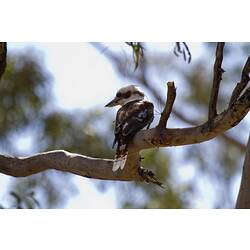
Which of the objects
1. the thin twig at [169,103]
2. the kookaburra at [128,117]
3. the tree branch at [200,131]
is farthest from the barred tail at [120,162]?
the thin twig at [169,103]

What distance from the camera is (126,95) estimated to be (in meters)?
3.53

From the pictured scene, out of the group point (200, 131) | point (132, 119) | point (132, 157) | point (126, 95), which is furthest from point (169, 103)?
point (126, 95)

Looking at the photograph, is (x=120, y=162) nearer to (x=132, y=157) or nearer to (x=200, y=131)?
(x=132, y=157)

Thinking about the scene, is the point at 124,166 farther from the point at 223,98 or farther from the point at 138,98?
the point at 223,98

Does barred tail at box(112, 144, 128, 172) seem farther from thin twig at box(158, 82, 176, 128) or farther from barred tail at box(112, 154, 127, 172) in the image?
thin twig at box(158, 82, 176, 128)

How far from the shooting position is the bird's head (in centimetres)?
350

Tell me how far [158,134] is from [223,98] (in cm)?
187

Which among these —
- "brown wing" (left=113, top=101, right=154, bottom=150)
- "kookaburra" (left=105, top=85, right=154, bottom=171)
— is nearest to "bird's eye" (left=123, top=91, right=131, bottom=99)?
"kookaburra" (left=105, top=85, right=154, bottom=171)

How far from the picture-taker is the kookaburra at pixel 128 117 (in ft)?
8.98

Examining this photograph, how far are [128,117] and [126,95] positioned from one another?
1.65 ft
